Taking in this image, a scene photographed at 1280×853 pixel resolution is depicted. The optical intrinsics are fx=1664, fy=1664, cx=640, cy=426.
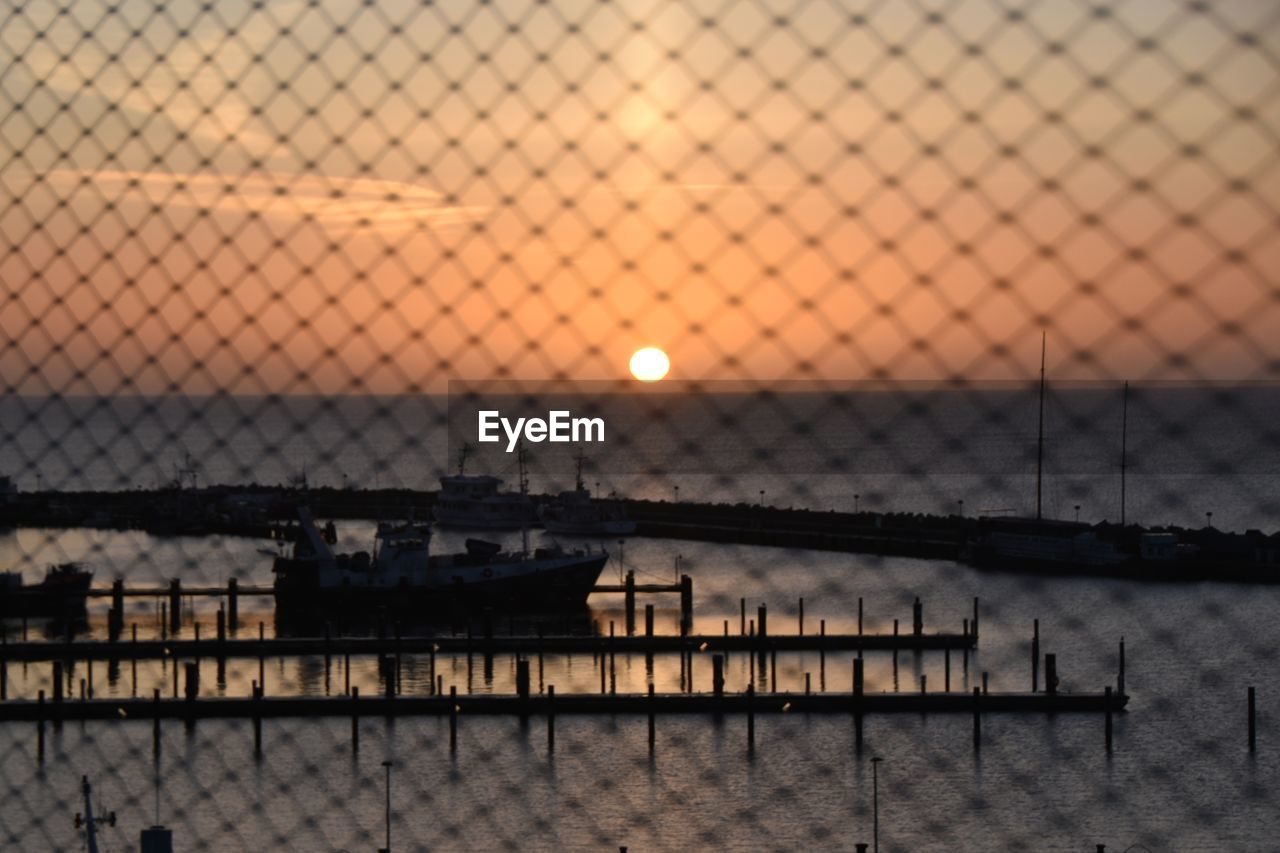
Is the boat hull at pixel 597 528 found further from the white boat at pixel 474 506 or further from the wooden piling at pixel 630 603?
the wooden piling at pixel 630 603

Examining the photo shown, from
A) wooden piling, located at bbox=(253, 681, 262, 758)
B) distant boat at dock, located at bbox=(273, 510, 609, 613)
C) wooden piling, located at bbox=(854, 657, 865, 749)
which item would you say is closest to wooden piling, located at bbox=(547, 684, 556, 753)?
wooden piling, located at bbox=(253, 681, 262, 758)

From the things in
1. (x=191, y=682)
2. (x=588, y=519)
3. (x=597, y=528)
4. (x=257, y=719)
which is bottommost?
(x=257, y=719)

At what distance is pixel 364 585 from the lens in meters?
16.0

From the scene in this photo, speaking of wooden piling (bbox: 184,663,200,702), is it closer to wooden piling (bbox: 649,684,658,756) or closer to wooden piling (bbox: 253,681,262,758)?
wooden piling (bbox: 253,681,262,758)

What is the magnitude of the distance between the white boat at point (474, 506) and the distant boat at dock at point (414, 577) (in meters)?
7.75

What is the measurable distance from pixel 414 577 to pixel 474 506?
350 inches

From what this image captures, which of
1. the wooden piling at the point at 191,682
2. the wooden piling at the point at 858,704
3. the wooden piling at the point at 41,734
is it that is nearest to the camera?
the wooden piling at the point at 41,734

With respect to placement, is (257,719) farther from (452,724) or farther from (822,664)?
(822,664)

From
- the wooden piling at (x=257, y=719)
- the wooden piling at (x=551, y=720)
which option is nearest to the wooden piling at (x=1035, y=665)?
the wooden piling at (x=551, y=720)

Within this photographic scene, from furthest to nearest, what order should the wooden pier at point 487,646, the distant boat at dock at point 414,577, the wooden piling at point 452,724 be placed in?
the distant boat at dock at point 414,577
the wooden pier at point 487,646
the wooden piling at point 452,724

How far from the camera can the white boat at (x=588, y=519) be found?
22984mm

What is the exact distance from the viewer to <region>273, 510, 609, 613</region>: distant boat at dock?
15.8 meters

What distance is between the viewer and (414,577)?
15.9 metres

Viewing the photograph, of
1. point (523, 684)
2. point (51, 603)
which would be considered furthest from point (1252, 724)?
point (51, 603)
